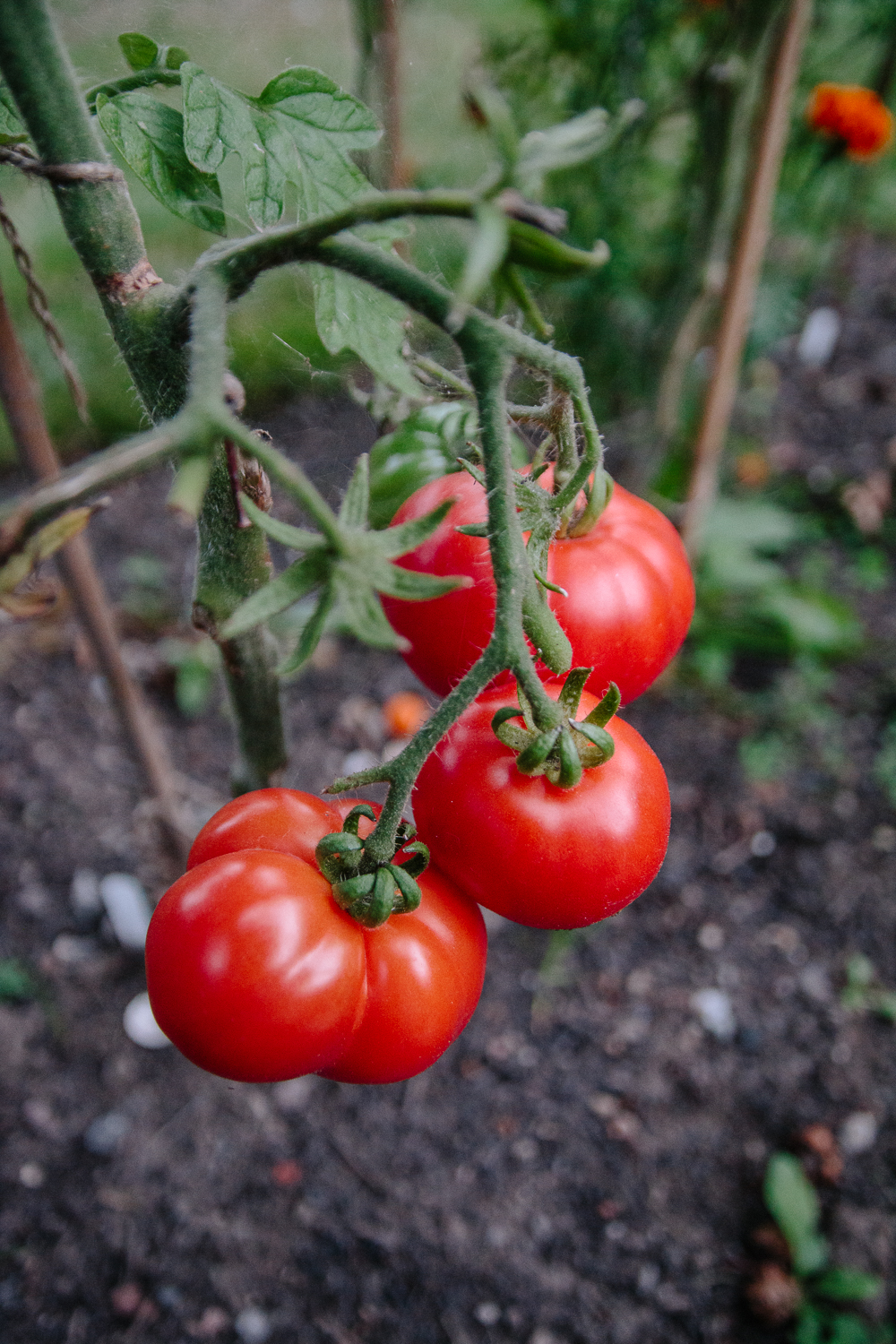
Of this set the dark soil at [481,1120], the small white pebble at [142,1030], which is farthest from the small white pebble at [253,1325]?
the small white pebble at [142,1030]

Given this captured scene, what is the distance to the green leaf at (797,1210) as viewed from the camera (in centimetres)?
126

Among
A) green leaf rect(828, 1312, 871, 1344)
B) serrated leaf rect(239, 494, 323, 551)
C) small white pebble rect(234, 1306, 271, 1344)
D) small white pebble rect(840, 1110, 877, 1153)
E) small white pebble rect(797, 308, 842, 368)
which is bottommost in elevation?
green leaf rect(828, 1312, 871, 1344)

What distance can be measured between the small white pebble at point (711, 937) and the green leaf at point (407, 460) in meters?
1.17

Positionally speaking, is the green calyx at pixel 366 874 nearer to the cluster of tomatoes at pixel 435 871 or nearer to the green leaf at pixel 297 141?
the cluster of tomatoes at pixel 435 871

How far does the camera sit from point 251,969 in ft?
1.60

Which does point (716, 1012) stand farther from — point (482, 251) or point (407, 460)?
point (482, 251)

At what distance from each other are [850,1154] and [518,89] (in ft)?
6.90

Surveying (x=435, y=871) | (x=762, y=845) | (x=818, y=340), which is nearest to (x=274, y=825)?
(x=435, y=871)

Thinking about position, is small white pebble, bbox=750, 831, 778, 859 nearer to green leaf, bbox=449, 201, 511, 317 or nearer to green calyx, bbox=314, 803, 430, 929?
green calyx, bbox=314, 803, 430, 929

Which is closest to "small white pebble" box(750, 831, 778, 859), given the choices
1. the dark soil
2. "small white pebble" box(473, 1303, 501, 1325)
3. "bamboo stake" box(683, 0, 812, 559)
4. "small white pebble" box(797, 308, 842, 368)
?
the dark soil

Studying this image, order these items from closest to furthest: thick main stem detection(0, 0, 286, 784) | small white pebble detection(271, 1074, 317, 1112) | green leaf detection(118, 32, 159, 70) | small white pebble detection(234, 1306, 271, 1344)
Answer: thick main stem detection(0, 0, 286, 784), green leaf detection(118, 32, 159, 70), small white pebble detection(234, 1306, 271, 1344), small white pebble detection(271, 1074, 317, 1112)

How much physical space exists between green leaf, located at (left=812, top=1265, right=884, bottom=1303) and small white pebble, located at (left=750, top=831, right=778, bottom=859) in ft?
2.26

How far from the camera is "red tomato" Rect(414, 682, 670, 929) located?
0.51 meters

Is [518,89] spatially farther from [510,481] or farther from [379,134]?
[510,481]
